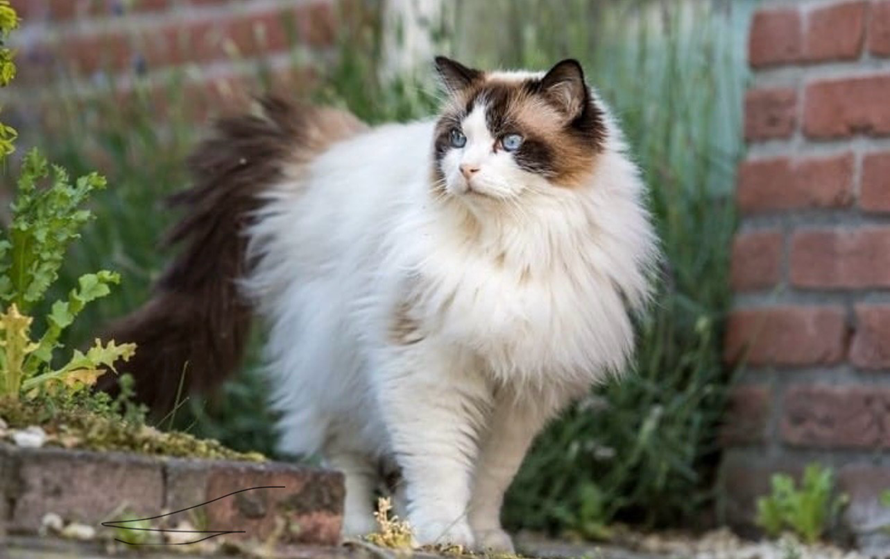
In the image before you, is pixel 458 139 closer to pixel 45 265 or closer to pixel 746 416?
pixel 45 265

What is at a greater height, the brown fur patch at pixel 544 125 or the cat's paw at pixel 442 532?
the brown fur patch at pixel 544 125

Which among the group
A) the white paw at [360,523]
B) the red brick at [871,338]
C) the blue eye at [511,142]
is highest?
the blue eye at [511,142]

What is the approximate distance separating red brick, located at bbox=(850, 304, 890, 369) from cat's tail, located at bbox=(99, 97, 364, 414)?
1.29m

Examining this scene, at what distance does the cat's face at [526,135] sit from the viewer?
2.85 m

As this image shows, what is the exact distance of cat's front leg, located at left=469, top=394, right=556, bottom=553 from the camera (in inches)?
122

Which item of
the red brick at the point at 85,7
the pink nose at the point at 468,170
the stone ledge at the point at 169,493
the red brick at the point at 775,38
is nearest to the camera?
the stone ledge at the point at 169,493

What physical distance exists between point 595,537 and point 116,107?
215cm

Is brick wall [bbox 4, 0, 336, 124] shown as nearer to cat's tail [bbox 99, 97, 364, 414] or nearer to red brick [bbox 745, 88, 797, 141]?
cat's tail [bbox 99, 97, 364, 414]

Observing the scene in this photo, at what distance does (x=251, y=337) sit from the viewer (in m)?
3.96

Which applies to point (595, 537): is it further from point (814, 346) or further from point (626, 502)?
point (814, 346)

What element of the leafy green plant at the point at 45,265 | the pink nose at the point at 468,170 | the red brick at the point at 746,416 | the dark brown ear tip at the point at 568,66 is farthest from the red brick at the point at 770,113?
the leafy green plant at the point at 45,265

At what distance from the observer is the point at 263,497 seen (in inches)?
84.6

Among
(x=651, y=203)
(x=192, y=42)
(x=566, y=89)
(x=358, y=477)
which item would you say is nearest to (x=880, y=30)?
(x=651, y=203)

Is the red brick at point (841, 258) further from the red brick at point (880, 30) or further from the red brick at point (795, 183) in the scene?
the red brick at point (880, 30)
